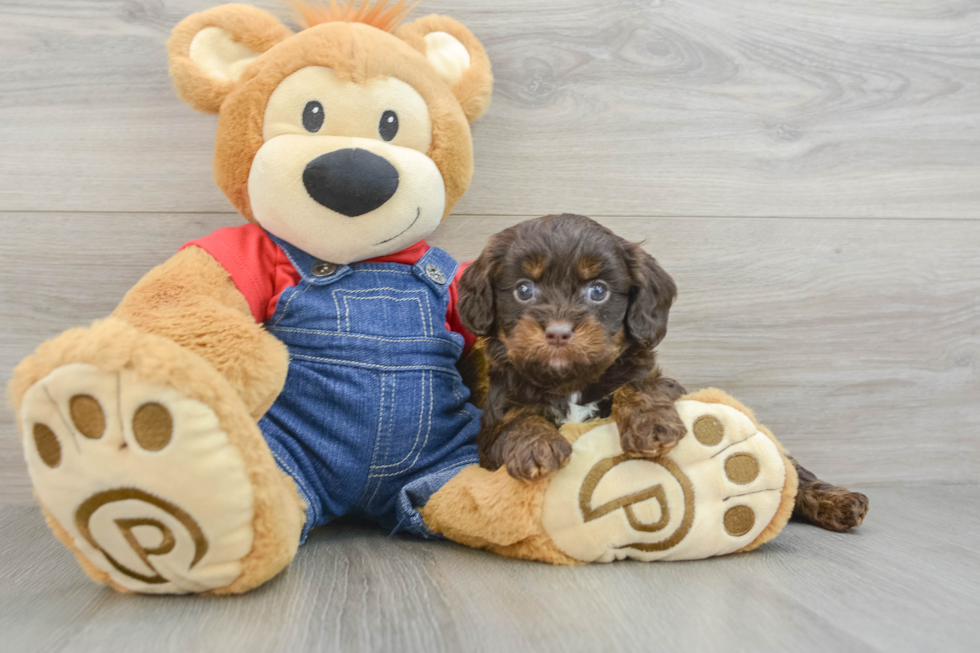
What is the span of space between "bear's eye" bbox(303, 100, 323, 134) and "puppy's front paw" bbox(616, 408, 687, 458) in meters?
0.94

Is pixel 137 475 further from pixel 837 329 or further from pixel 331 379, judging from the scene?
pixel 837 329

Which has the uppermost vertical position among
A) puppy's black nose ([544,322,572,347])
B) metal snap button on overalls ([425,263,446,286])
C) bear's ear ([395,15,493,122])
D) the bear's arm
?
bear's ear ([395,15,493,122])

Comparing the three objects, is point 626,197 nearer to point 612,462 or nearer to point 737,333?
point 737,333

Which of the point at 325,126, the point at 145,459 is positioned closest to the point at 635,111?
the point at 325,126

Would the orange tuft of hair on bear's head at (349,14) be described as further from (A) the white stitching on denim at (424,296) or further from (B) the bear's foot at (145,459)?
(B) the bear's foot at (145,459)

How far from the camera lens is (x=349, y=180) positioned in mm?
1475

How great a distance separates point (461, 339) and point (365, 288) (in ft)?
0.88

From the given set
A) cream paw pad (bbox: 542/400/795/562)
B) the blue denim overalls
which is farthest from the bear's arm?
cream paw pad (bbox: 542/400/795/562)

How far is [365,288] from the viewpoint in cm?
163

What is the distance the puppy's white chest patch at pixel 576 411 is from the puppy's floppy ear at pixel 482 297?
0.24 m

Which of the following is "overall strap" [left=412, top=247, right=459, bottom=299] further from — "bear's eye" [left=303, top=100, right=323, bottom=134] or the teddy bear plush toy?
"bear's eye" [left=303, top=100, right=323, bottom=134]

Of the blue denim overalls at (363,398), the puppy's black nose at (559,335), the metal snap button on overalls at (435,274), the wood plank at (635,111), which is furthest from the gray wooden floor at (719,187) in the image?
the puppy's black nose at (559,335)

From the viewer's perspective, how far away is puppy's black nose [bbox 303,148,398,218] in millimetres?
1476

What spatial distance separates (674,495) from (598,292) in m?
0.44
